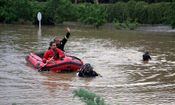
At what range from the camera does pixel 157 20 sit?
49219 mm

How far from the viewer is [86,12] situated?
52375mm

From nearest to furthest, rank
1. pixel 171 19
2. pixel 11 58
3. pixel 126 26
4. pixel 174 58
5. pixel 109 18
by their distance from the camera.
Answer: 1. pixel 11 58
2. pixel 174 58
3. pixel 171 19
4. pixel 126 26
5. pixel 109 18

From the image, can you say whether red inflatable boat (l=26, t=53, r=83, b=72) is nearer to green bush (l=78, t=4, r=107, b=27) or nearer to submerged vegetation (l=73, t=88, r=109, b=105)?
submerged vegetation (l=73, t=88, r=109, b=105)

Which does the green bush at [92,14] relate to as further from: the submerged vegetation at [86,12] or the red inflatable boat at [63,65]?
the red inflatable boat at [63,65]

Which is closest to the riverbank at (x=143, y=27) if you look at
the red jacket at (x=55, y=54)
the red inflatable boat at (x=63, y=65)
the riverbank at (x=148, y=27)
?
the riverbank at (x=148, y=27)

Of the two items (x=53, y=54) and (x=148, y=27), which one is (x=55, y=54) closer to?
(x=53, y=54)

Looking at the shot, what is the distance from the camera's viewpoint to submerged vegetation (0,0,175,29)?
49625 mm

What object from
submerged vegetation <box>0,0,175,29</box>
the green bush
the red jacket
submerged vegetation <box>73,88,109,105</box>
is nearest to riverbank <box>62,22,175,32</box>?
submerged vegetation <box>0,0,175,29</box>

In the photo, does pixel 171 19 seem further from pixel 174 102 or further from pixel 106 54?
pixel 174 102

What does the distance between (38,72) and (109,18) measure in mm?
35477

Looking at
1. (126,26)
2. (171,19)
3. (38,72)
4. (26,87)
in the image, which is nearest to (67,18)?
(126,26)

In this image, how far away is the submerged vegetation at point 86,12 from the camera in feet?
163

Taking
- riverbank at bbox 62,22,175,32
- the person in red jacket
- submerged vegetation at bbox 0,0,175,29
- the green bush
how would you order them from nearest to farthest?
the person in red jacket < riverbank at bbox 62,22,175,32 < submerged vegetation at bbox 0,0,175,29 < the green bush

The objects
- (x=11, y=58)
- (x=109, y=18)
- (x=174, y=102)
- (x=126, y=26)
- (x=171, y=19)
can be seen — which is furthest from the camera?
(x=109, y=18)
